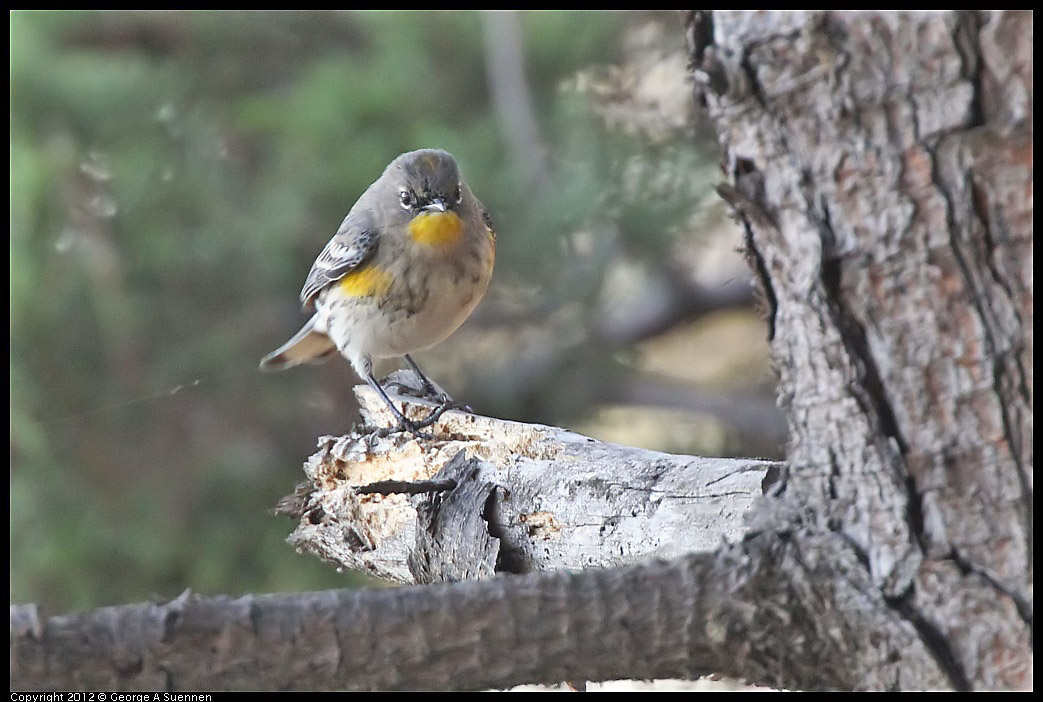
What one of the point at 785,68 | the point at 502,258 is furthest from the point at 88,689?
the point at 502,258

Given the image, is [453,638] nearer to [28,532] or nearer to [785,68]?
[785,68]

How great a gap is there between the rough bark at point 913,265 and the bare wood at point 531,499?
30 cm

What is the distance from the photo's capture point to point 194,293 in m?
5.06

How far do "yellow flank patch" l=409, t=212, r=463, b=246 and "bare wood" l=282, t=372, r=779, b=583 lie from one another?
2.19ft

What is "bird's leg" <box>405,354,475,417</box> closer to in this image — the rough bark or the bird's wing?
the bird's wing

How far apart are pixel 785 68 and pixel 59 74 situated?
4067 mm

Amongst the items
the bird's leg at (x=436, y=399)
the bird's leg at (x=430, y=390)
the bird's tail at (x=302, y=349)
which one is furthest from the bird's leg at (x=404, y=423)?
the bird's tail at (x=302, y=349)

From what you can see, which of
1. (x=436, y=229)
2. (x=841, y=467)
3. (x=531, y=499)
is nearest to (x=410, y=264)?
(x=436, y=229)

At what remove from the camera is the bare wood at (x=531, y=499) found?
6.97ft

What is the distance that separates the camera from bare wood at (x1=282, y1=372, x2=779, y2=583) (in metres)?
2.12

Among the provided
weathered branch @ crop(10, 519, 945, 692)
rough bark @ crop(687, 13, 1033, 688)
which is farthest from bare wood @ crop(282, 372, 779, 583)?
rough bark @ crop(687, 13, 1033, 688)

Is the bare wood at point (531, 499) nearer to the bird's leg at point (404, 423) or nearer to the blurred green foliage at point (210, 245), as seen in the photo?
the bird's leg at point (404, 423)

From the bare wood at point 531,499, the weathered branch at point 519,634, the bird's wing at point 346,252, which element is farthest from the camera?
the bird's wing at point 346,252

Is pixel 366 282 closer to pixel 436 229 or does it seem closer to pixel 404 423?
pixel 436 229
